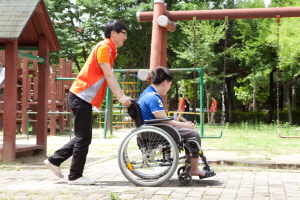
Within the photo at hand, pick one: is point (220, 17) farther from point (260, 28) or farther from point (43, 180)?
point (260, 28)

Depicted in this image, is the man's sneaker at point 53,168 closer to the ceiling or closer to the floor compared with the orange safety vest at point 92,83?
closer to the floor

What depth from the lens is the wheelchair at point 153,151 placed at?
4676 mm

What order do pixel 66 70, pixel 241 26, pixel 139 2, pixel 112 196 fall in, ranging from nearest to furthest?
pixel 112 196, pixel 66 70, pixel 139 2, pixel 241 26

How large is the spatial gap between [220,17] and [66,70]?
10423 millimetres

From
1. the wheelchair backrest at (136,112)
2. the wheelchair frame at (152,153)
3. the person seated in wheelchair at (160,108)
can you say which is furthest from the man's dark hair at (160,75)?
the wheelchair frame at (152,153)

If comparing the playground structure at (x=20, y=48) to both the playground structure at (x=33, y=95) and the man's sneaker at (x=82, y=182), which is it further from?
the playground structure at (x=33, y=95)

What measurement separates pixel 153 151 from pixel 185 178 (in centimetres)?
42

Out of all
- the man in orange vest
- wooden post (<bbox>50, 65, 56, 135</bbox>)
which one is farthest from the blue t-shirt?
wooden post (<bbox>50, 65, 56, 135</bbox>)

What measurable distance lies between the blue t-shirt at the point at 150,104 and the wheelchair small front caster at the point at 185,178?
2.12 feet

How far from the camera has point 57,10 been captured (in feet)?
92.3

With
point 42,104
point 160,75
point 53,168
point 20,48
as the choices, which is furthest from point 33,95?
point 160,75

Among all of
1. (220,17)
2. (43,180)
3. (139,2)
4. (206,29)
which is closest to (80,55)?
(139,2)

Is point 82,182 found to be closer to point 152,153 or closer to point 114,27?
point 152,153

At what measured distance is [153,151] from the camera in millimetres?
4828
